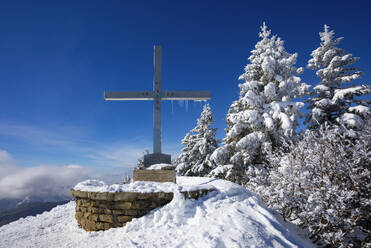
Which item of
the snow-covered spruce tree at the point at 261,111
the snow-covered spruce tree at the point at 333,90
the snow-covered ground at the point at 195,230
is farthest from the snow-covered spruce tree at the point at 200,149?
the snow-covered ground at the point at 195,230

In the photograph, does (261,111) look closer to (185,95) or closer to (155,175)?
(185,95)

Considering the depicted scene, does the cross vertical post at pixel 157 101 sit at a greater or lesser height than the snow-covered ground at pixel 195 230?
greater

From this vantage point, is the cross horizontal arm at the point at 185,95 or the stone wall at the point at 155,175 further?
the cross horizontal arm at the point at 185,95

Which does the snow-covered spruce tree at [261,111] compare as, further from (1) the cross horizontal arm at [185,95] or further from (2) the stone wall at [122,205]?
(2) the stone wall at [122,205]

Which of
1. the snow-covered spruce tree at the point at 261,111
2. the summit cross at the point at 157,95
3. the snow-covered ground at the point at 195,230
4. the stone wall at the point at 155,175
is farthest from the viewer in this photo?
the snow-covered spruce tree at the point at 261,111

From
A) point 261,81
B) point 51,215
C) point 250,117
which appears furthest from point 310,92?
point 51,215

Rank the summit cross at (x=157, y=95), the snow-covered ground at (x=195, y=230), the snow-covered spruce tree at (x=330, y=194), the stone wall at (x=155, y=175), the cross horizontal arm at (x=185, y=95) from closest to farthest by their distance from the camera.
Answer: the snow-covered ground at (x=195, y=230), the snow-covered spruce tree at (x=330, y=194), the stone wall at (x=155, y=175), the summit cross at (x=157, y=95), the cross horizontal arm at (x=185, y=95)

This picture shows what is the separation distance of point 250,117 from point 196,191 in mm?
5963

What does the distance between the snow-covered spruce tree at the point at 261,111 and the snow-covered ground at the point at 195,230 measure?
4838 millimetres

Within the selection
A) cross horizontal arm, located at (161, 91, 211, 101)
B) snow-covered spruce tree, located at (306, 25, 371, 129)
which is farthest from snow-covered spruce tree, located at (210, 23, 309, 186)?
cross horizontal arm, located at (161, 91, 211, 101)

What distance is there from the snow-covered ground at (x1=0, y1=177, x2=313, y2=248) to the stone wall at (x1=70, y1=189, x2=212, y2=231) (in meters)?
0.17

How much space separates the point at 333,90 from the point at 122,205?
1238cm

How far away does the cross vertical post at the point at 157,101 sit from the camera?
7430 mm

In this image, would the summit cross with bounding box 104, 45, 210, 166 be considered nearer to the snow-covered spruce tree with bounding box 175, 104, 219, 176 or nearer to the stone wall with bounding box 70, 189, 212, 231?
the stone wall with bounding box 70, 189, 212, 231
